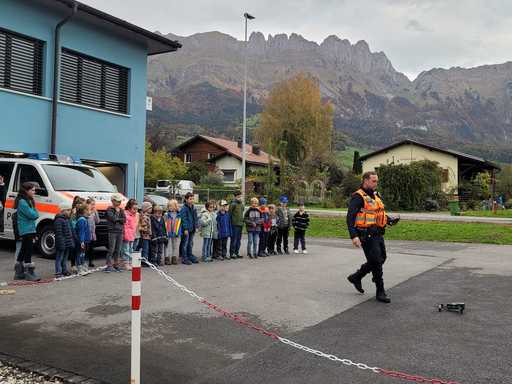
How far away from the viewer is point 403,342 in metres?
5.33

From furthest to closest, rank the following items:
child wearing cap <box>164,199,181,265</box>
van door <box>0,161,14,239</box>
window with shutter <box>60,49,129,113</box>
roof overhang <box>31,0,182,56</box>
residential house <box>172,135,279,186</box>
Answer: residential house <box>172,135,279,186</box> → window with shutter <box>60,49,129,113</box> → roof overhang <box>31,0,182,56</box> → van door <box>0,161,14,239</box> → child wearing cap <box>164,199,181,265</box>

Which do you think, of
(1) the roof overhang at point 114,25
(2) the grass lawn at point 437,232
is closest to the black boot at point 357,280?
(2) the grass lawn at point 437,232

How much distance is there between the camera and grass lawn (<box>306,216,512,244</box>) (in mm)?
17766

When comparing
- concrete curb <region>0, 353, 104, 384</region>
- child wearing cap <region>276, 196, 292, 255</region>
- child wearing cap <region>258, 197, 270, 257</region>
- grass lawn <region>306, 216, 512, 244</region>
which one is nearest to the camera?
concrete curb <region>0, 353, 104, 384</region>

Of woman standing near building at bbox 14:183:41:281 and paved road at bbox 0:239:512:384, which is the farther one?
woman standing near building at bbox 14:183:41:281

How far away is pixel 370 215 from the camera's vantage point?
7.57 meters

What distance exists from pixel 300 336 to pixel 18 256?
580 cm

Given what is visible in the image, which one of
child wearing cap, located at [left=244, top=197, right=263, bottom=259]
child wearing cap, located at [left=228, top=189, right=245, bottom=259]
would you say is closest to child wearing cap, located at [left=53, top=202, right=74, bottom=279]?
child wearing cap, located at [left=228, top=189, right=245, bottom=259]

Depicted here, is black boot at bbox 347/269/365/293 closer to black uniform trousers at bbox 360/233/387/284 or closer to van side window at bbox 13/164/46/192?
black uniform trousers at bbox 360/233/387/284

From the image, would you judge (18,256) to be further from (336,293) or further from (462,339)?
(462,339)

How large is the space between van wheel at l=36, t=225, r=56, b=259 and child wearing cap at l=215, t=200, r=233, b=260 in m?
3.84

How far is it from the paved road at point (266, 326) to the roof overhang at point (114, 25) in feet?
27.4

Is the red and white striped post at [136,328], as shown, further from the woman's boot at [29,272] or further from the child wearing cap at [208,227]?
the child wearing cap at [208,227]

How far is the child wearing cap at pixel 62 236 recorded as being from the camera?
893cm
